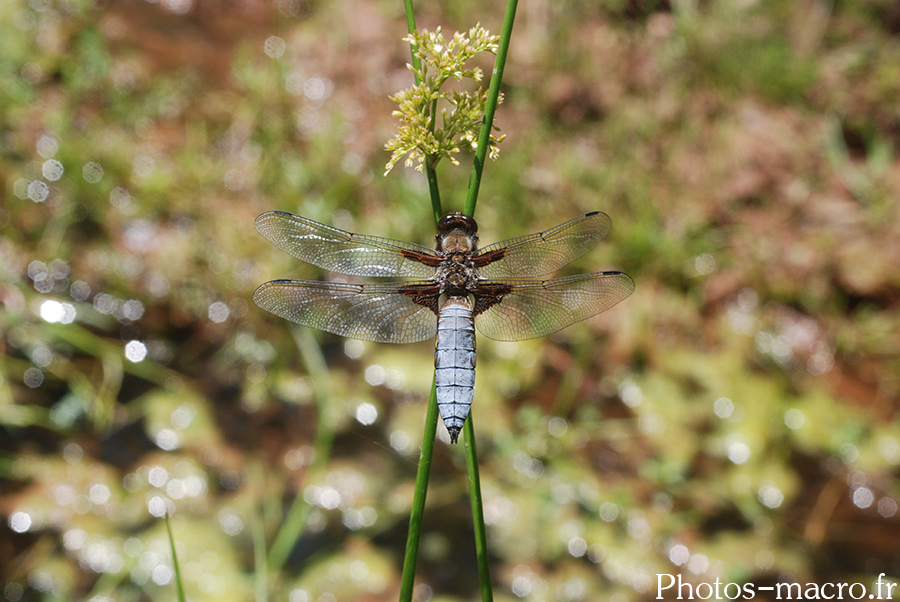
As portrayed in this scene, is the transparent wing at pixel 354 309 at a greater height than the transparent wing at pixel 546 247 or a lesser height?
lesser

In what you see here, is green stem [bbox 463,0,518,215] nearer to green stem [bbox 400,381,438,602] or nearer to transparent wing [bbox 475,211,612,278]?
green stem [bbox 400,381,438,602]

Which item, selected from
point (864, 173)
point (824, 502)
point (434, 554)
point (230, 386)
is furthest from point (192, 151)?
point (864, 173)

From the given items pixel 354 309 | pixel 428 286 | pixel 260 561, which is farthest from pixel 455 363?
pixel 260 561

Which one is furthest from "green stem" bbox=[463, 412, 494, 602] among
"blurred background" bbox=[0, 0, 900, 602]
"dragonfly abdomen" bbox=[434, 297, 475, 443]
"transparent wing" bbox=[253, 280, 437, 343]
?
"blurred background" bbox=[0, 0, 900, 602]

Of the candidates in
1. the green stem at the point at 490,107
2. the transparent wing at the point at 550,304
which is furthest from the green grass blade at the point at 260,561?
the green stem at the point at 490,107

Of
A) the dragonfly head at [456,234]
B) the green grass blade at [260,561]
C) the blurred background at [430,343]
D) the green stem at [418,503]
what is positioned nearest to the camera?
the green stem at [418,503]

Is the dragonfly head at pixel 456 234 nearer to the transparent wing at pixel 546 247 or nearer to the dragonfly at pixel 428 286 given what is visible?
the dragonfly at pixel 428 286
